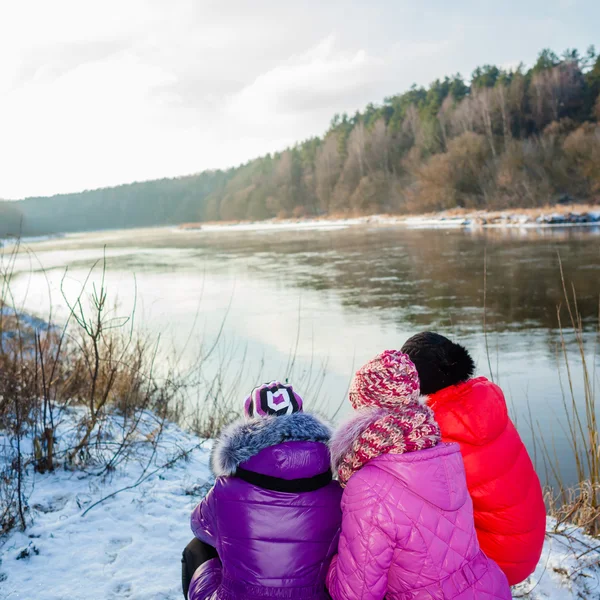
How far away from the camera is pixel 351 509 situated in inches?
61.2

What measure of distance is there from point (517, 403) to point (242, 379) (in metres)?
3.24

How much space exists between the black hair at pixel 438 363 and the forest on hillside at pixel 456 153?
20.8m

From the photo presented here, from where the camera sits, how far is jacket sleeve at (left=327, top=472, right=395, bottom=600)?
1.52 meters

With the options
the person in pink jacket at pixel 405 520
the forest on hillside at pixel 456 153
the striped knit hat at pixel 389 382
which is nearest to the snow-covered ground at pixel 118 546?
the person in pink jacket at pixel 405 520

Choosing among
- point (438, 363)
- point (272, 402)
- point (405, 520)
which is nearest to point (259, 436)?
point (272, 402)

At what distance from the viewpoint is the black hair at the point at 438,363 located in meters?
2.08

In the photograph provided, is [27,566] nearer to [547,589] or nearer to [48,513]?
[48,513]

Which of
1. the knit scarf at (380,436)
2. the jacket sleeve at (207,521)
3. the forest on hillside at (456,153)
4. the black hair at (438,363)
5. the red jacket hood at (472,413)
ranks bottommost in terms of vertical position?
the jacket sleeve at (207,521)

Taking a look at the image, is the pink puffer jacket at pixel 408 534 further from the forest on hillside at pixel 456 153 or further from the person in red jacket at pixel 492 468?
the forest on hillside at pixel 456 153

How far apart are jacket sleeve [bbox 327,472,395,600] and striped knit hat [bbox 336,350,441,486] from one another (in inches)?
3.1

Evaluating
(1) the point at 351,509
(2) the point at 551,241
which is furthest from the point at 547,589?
(2) the point at 551,241

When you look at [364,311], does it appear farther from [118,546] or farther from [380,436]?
[380,436]

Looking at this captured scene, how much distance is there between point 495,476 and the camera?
6.50 ft

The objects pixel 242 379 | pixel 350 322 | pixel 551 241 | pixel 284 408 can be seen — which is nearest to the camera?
pixel 284 408
